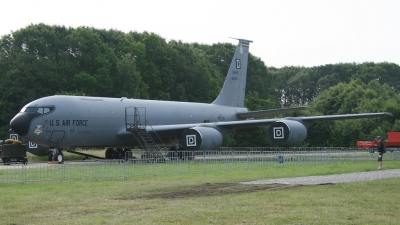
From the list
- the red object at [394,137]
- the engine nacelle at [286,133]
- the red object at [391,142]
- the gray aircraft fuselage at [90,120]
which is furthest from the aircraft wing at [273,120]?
the red object at [394,137]

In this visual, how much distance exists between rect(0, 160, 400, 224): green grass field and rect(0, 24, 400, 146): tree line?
1172 inches

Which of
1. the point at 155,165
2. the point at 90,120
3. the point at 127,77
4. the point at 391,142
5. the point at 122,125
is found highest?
the point at 127,77

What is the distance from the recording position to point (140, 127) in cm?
3316

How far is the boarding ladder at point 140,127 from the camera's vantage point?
32.2 m

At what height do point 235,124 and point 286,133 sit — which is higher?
point 235,124

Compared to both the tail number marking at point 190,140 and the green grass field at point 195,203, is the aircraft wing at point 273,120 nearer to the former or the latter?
the tail number marking at point 190,140

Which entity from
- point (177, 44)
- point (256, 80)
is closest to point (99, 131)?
point (177, 44)

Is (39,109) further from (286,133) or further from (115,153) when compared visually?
(286,133)

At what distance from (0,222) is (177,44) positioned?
6311 centimetres

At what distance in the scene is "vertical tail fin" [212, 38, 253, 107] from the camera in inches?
1725

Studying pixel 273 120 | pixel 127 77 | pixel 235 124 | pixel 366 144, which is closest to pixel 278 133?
pixel 273 120

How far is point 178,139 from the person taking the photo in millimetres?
36875

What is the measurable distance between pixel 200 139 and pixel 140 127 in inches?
153

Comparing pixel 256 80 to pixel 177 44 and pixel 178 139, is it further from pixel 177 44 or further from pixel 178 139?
pixel 178 139
